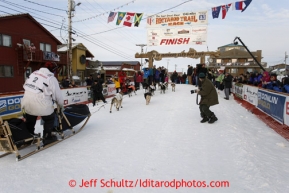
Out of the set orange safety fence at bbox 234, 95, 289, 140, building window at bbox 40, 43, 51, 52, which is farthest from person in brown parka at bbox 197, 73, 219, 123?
building window at bbox 40, 43, 51, 52

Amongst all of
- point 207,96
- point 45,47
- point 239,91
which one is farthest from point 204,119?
point 45,47

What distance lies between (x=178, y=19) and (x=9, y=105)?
1287 centimetres

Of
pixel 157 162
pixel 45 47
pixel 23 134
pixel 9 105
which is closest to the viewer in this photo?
pixel 157 162

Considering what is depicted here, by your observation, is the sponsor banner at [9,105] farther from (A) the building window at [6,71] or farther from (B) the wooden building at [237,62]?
(B) the wooden building at [237,62]

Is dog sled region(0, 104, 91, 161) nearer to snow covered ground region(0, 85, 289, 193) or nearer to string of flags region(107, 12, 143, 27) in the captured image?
snow covered ground region(0, 85, 289, 193)

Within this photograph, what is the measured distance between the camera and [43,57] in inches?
937

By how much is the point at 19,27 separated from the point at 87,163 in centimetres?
2344

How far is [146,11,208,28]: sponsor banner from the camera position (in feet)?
49.8

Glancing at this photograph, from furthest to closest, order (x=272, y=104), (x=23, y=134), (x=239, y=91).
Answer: (x=239, y=91) → (x=272, y=104) → (x=23, y=134)

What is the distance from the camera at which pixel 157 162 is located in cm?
359

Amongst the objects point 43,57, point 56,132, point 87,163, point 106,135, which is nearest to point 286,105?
point 106,135

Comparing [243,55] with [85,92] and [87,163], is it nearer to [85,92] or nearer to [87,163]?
[85,92]

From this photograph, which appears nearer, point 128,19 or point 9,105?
point 9,105

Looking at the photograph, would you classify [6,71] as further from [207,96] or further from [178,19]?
[207,96]
